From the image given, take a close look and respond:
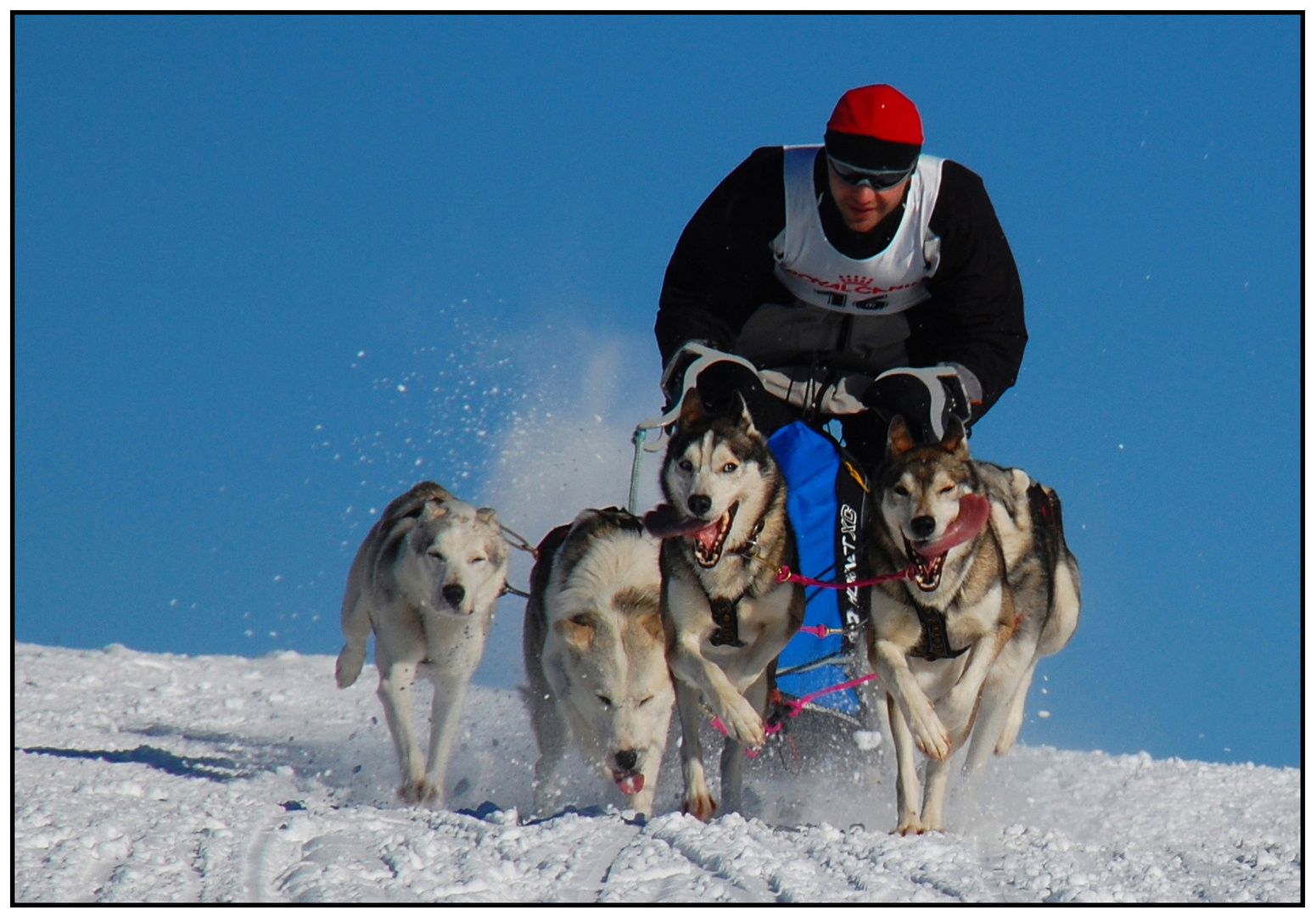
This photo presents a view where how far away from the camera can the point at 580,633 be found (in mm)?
5367

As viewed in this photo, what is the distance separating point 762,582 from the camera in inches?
197

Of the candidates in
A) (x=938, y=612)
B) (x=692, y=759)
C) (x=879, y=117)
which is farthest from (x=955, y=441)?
(x=692, y=759)

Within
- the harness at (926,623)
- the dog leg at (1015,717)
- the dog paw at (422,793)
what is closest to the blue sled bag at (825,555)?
the harness at (926,623)

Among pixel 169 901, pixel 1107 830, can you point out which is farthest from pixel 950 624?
pixel 169 901

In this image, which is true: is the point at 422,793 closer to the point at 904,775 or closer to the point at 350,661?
the point at 350,661

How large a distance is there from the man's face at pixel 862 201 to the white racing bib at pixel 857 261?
0.24ft

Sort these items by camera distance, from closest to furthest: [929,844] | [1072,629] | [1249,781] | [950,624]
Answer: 1. [929,844]
2. [950,624]
3. [1072,629]
4. [1249,781]

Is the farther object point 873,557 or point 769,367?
point 769,367

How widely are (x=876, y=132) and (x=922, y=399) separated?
78cm

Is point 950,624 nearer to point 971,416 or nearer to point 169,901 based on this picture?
point 971,416

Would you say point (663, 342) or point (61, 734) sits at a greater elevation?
point (663, 342)

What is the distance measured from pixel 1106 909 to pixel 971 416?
1959 mm

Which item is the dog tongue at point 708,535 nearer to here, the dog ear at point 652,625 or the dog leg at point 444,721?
the dog ear at point 652,625

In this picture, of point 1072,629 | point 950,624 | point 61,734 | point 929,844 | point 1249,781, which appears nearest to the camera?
point 929,844
